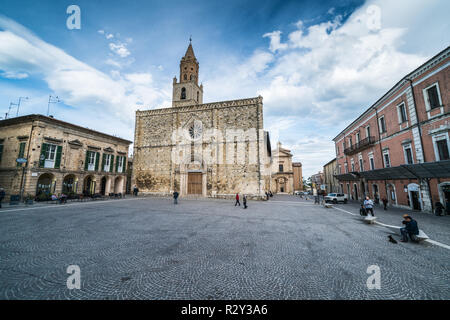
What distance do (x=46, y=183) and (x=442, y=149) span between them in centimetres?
3222

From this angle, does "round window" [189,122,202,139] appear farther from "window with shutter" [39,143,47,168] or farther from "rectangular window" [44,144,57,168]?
"window with shutter" [39,143,47,168]

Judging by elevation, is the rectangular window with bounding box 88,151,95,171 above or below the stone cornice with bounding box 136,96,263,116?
below

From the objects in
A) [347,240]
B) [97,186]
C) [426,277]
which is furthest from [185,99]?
[426,277]

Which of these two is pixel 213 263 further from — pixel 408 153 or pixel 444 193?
pixel 408 153

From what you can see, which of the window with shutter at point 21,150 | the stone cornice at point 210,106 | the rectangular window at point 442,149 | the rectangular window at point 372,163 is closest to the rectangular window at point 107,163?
the window with shutter at point 21,150

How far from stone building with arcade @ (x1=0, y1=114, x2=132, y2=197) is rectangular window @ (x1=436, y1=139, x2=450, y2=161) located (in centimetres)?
3083

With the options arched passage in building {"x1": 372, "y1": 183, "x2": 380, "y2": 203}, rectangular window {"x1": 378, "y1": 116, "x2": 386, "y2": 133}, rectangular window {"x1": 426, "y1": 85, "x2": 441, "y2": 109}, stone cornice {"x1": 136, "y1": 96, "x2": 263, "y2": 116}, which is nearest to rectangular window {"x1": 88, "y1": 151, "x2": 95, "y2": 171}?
stone cornice {"x1": 136, "y1": 96, "x2": 263, "y2": 116}

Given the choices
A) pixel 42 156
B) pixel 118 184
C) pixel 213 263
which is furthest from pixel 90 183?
pixel 213 263

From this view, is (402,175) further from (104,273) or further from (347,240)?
(104,273)

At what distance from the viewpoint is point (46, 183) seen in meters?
18.0

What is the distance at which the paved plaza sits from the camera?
10.9 ft

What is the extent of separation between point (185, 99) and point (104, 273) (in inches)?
1194

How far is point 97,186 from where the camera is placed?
2242 centimetres
